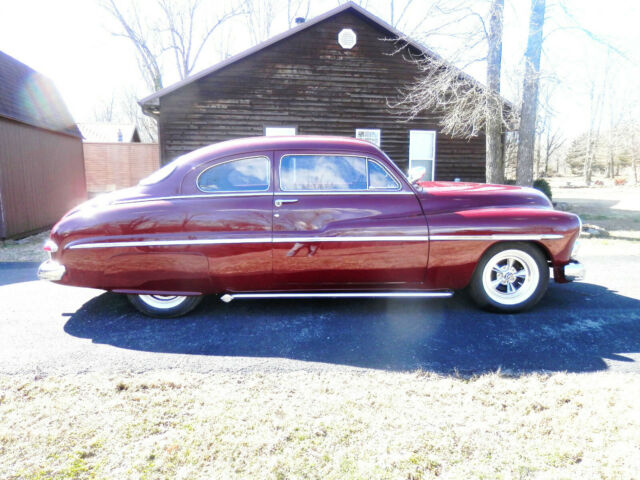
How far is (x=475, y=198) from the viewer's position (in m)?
3.83

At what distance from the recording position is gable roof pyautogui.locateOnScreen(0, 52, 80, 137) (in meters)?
9.65

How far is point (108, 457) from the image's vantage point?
1.86 meters

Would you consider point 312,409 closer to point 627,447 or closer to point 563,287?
point 627,447

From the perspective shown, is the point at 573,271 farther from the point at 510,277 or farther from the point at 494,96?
the point at 494,96

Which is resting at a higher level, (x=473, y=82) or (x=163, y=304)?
(x=473, y=82)

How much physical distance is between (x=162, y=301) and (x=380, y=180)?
2.35m

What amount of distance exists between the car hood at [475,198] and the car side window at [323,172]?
618mm

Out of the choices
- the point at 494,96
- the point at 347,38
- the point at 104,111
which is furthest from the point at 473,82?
the point at 104,111

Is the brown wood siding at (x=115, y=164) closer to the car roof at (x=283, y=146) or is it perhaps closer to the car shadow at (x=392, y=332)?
the car shadow at (x=392, y=332)

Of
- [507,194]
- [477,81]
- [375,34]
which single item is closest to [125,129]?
[375,34]

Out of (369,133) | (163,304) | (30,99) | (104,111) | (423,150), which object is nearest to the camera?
(163,304)

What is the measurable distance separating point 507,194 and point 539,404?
226 cm

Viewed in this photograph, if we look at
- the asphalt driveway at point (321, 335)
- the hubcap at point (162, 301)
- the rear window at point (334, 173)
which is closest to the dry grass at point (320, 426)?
the asphalt driveway at point (321, 335)

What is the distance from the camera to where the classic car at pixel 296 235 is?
11.5ft
